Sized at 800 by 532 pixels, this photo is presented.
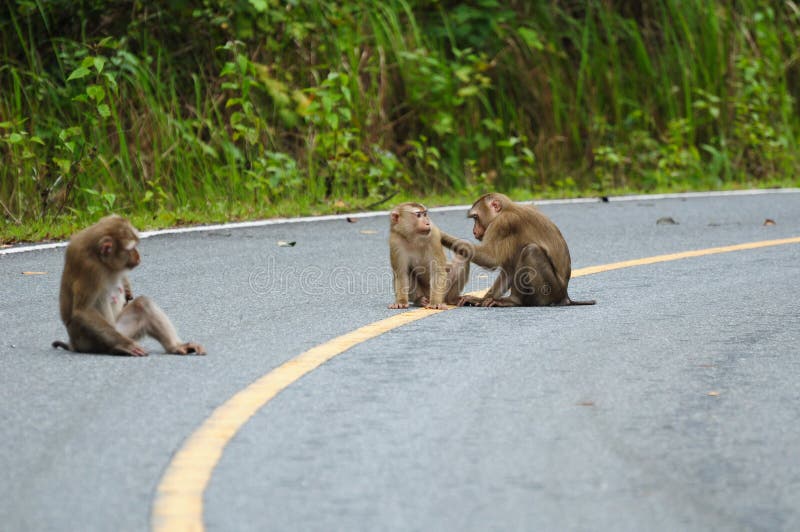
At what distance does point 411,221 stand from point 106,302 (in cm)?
245

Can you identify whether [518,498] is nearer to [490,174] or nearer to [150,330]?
[150,330]

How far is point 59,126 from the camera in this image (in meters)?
14.4

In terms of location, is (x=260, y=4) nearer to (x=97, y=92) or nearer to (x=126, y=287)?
(x=97, y=92)

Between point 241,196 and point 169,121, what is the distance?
108 cm

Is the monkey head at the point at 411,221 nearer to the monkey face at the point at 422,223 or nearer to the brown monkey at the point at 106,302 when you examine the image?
the monkey face at the point at 422,223

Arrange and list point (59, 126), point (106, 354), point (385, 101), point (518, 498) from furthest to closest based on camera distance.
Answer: point (385, 101) → point (59, 126) → point (106, 354) → point (518, 498)

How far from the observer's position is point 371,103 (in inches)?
664

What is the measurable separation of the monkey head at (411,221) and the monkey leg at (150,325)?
7.16 ft

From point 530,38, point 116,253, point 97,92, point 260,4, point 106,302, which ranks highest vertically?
point 260,4

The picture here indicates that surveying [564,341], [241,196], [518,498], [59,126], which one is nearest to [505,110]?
[241,196]

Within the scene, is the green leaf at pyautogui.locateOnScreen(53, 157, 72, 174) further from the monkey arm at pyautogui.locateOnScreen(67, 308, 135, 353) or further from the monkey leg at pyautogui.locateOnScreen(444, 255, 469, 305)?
the monkey arm at pyautogui.locateOnScreen(67, 308, 135, 353)

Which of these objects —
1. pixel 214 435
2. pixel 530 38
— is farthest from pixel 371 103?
pixel 214 435

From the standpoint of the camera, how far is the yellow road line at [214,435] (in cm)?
438

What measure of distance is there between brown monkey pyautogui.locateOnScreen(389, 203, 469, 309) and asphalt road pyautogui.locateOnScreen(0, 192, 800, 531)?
0.26m
